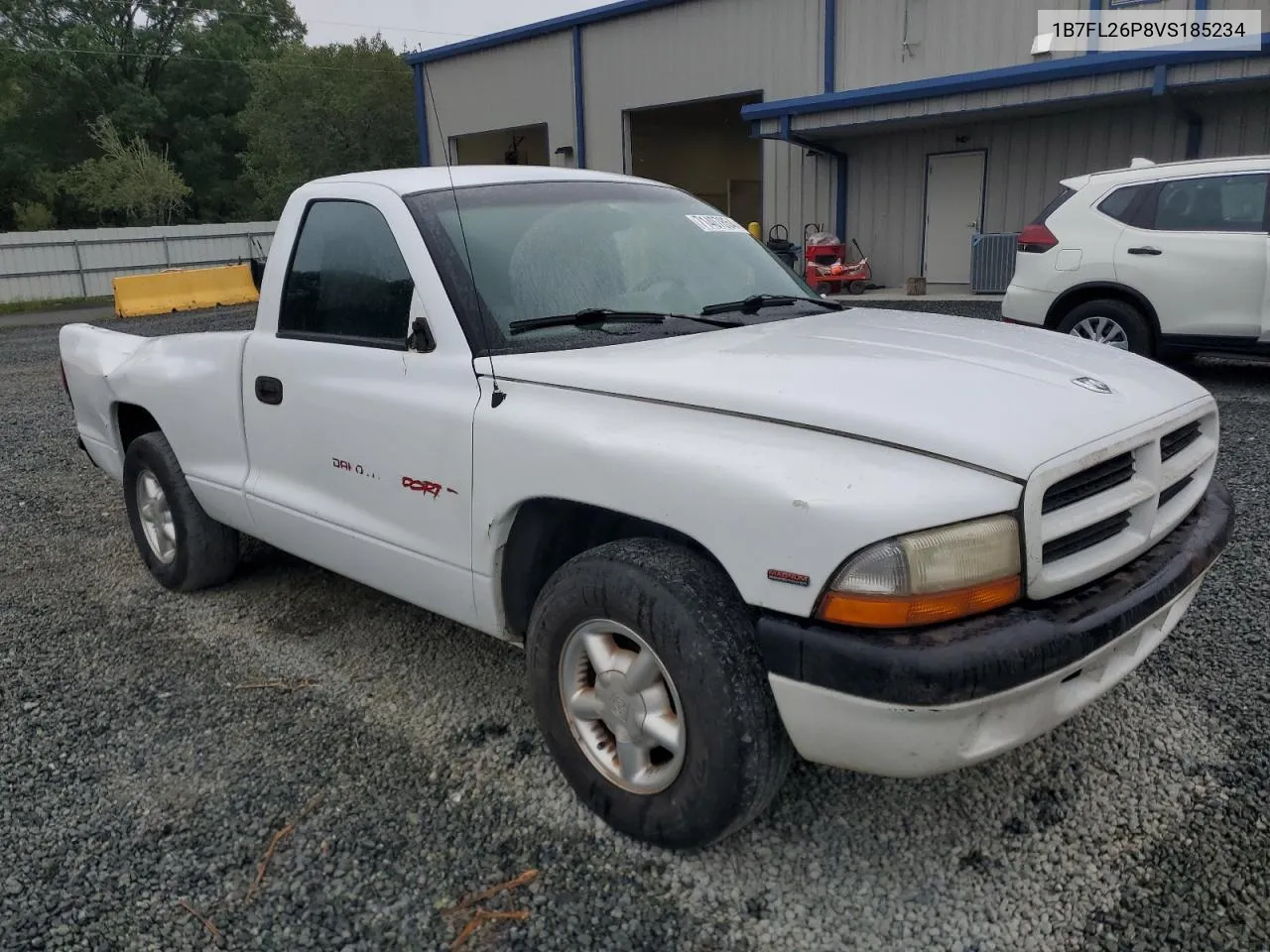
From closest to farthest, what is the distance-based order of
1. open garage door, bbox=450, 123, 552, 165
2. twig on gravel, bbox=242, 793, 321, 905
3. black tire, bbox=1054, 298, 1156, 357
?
twig on gravel, bbox=242, 793, 321, 905 → black tire, bbox=1054, 298, 1156, 357 → open garage door, bbox=450, 123, 552, 165

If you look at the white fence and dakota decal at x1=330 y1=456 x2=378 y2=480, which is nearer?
dakota decal at x1=330 y1=456 x2=378 y2=480

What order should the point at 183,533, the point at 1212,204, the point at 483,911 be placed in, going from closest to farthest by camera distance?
the point at 483,911
the point at 183,533
the point at 1212,204

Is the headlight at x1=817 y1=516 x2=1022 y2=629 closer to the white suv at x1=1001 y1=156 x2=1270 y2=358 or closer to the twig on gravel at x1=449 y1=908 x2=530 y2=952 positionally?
the twig on gravel at x1=449 y1=908 x2=530 y2=952

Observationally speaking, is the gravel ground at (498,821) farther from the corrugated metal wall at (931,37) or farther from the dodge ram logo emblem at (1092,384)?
the corrugated metal wall at (931,37)

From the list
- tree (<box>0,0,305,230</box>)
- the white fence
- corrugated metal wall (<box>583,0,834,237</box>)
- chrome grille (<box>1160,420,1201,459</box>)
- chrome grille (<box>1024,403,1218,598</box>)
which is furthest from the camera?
tree (<box>0,0,305,230</box>)

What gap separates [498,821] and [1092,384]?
1.90 metres

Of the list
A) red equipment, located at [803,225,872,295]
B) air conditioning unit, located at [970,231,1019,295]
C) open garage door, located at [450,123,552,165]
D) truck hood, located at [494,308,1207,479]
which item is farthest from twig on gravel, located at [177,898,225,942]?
open garage door, located at [450,123,552,165]

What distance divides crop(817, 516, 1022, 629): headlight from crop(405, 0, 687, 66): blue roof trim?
1996 cm

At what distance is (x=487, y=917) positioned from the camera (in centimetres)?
224

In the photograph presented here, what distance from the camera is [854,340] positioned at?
280cm

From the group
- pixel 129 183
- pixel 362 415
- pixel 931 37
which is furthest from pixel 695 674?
pixel 129 183

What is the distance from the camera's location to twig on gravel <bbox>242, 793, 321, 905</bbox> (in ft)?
7.74

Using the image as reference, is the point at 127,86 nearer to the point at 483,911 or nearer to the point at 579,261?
the point at 579,261

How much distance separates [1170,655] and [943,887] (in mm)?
1546
